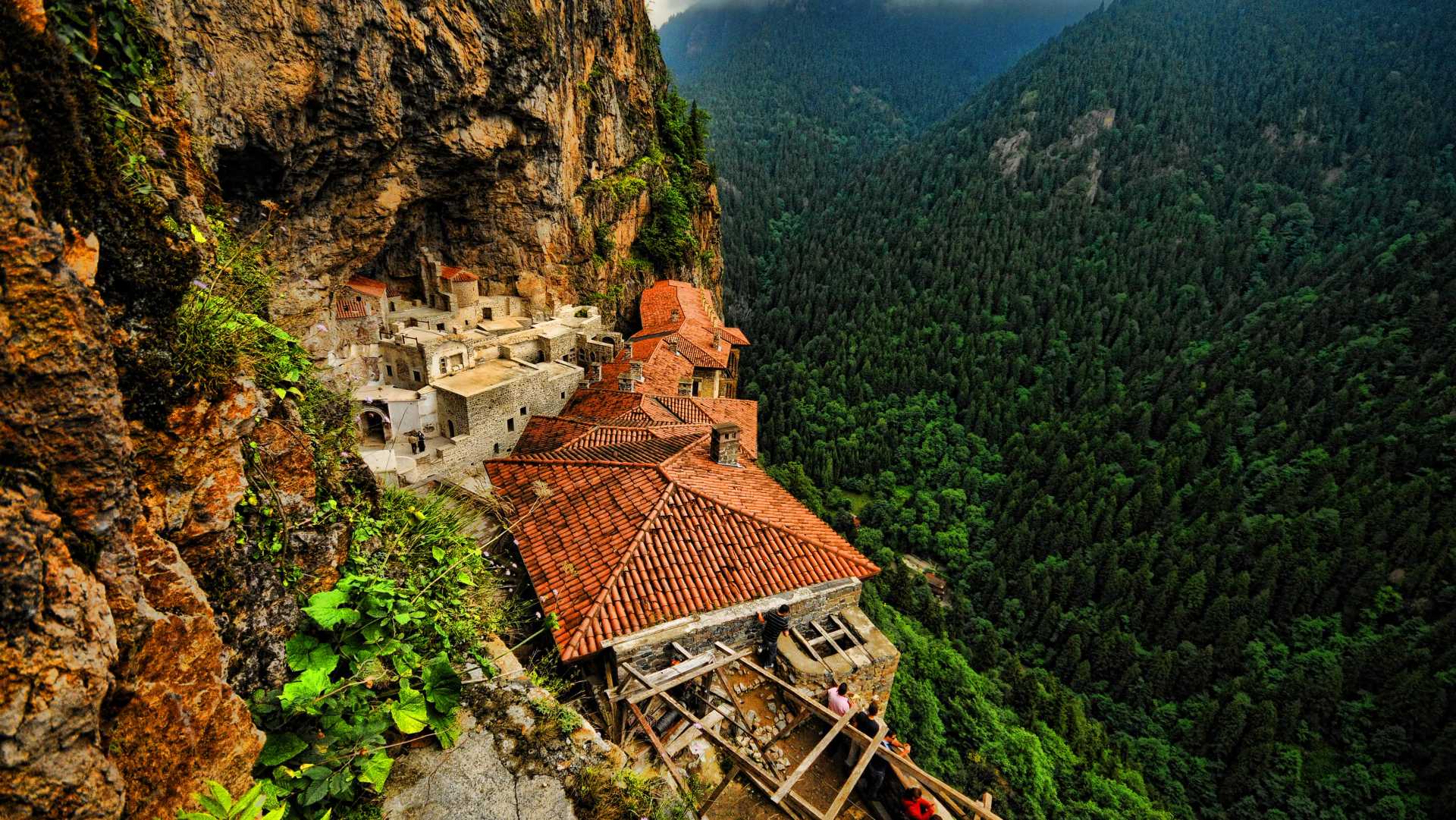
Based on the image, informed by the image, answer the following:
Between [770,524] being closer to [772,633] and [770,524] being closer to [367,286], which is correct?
[772,633]

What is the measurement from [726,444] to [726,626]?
18.4 ft

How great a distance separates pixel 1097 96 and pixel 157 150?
127882mm

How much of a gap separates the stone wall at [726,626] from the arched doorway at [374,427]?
43.7ft

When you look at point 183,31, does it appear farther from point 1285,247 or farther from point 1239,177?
point 1239,177

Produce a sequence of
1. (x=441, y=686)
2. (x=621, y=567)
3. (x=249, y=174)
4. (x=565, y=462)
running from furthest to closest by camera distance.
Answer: (x=249, y=174), (x=565, y=462), (x=621, y=567), (x=441, y=686)

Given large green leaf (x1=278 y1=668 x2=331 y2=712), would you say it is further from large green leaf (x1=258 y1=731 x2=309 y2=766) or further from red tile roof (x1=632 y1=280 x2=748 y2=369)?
red tile roof (x1=632 y1=280 x2=748 y2=369)

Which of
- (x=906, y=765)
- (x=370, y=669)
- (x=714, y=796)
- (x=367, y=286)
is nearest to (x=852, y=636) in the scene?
(x=906, y=765)

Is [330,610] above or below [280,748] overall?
above

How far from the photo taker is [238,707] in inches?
133

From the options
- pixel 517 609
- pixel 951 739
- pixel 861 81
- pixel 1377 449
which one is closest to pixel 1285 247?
pixel 1377 449

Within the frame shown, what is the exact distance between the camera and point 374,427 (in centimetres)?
1803

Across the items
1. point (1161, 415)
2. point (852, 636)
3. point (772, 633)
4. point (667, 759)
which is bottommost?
point (1161, 415)

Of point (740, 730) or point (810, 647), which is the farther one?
point (810, 647)

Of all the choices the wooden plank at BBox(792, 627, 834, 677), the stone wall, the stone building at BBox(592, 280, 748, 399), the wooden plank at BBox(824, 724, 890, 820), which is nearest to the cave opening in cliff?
the stone building at BBox(592, 280, 748, 399)
